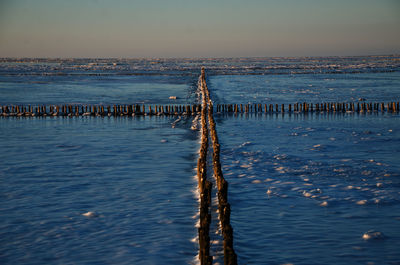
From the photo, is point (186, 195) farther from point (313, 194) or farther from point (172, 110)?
point (172, 110)

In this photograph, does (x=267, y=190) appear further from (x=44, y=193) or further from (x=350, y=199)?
(x=44, y=193)

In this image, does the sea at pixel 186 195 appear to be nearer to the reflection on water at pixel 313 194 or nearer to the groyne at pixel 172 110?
the reflection on water at pixel 313 194

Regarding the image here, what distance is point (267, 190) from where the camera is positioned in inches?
535

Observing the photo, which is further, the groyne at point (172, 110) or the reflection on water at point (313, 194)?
the groyne at point (172, 110)

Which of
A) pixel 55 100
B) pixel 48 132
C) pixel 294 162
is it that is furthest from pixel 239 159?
pixel 55 100

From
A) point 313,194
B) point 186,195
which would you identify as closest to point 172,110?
point 186,195

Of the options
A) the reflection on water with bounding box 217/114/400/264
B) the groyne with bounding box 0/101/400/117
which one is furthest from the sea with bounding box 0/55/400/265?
the groyne with bounding box 0/101/400/117

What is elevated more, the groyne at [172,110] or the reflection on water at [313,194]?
the groyne at [172,110]

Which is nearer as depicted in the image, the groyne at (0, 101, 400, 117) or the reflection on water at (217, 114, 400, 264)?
the reflection on water at (217, 114, 400, 264)

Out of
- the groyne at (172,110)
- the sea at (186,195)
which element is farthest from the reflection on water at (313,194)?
the groyne at (172,110)

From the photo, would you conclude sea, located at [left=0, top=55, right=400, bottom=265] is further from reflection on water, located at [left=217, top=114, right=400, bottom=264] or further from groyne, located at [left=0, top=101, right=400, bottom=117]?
groyne, located at [left=0, top=101, right=400, bottom=117]

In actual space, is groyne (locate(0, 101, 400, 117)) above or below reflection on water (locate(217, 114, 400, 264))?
above

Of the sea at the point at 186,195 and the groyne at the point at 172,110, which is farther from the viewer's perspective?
the groyne at the point at 172,110

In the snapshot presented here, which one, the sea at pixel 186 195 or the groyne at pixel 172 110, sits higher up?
the groyne at pixel 172 110
